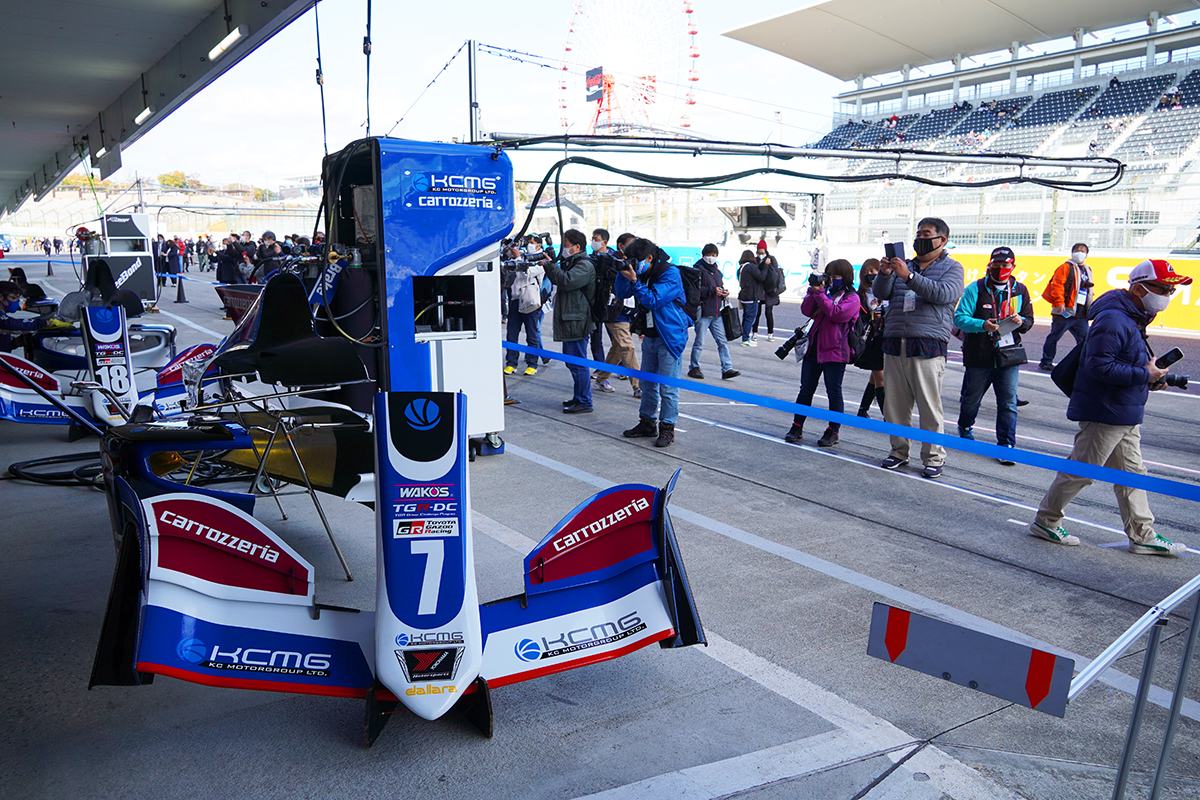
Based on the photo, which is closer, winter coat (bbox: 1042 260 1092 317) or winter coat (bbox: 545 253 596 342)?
winter coat (bbox: 545 253 596 342)

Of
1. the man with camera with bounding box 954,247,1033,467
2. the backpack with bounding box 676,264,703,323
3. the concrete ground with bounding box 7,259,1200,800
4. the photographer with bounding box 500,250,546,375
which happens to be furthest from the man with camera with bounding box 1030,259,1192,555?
the photographer with bounding box 500,250,546,375

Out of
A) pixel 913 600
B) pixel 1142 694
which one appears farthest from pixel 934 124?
pixel 1142 694

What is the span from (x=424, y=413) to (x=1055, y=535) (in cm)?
419

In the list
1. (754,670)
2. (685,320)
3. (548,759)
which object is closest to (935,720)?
(754,670)

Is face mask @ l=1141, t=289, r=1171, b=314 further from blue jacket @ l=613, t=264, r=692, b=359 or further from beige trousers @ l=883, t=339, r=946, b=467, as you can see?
blue jacket @ l=613, t=264, r=692, b=359

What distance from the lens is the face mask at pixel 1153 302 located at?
15.3ft

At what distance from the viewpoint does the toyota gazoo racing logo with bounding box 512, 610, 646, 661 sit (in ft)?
9.65

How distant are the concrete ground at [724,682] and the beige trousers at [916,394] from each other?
1.04ft

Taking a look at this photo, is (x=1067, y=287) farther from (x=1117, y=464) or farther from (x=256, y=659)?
(x=256, y=659)

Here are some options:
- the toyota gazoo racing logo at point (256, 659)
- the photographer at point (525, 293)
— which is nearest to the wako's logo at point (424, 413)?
the toyota gazoo racing logo at point (256, 659)

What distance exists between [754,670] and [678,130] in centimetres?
4330

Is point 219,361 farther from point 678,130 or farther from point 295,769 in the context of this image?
point 678,130

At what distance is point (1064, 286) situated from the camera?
11477 mm

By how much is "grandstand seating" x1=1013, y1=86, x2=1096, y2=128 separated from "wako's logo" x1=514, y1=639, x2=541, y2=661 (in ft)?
135
